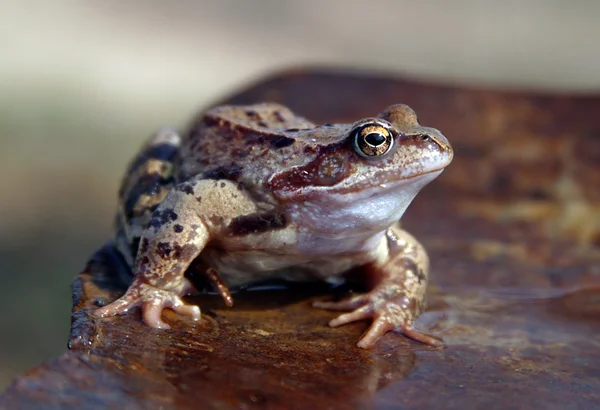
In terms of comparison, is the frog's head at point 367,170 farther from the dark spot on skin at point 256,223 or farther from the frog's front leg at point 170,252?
the frog's front leg at point 170,252

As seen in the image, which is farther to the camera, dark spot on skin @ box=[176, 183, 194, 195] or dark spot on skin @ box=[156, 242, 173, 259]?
dark spot on skin @ box=[176, 183, 194, 195]

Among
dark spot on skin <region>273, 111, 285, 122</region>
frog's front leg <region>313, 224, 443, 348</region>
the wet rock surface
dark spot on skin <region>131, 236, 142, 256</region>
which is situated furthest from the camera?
dark spot on skin <region>273, 111, 285, 122</region>

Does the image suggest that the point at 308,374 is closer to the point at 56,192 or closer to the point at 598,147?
the point at 598,147

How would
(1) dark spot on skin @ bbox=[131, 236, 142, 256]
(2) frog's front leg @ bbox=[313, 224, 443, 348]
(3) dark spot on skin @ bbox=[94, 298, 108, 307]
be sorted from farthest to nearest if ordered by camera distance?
(1) dark spot on skin @ bbox=[131, 236, 142, 256], (2) frog's front leg @ bbox=[313, 224, 443, 348], (3) dark spot on skin @ bbox=[94, 298, 108, 307]

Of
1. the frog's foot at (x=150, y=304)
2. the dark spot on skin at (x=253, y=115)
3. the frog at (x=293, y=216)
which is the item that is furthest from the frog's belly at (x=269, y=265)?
the dark spot on skin at (x=253, y=115)

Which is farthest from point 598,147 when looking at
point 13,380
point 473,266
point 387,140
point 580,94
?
point 13,380

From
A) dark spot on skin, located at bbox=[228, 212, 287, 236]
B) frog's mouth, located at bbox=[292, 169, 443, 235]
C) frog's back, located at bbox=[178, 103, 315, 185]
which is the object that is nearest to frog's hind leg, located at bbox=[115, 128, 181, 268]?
frog's back, located at bbox=[178, 103, 315, 185]

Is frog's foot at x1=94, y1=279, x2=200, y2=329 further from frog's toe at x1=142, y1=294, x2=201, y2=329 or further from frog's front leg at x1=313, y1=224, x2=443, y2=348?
frog's front leg at x1=313, y1=224, x2=443, y2=348
